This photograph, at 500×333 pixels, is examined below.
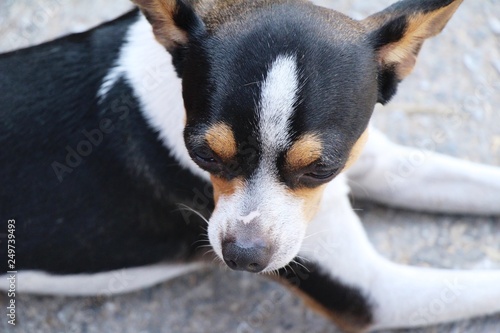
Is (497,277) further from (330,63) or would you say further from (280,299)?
(330,63)

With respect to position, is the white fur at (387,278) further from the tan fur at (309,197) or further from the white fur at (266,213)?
the white fur at (266,213)

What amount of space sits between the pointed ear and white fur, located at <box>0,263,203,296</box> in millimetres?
1539

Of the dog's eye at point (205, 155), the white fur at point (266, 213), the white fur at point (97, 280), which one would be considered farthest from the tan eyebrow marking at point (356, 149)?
the white fur at point (97, 280)

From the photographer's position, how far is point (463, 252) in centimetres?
510

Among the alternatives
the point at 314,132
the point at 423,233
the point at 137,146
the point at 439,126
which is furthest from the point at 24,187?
the point at 439,126

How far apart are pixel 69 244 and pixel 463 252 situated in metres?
2.65

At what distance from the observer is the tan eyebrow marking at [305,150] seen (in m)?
3.34

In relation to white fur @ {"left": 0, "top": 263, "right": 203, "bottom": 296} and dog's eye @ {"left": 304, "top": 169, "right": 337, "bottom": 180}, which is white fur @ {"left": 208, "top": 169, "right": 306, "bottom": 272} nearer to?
dog's eye @ {"left": 304, "top": 169, "right": 337, "bottom": 180}

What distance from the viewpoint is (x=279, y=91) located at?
3.25 meters

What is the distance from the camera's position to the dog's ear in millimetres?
3514

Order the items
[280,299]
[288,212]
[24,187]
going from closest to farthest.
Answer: [288,212], [24,187], [280,299]

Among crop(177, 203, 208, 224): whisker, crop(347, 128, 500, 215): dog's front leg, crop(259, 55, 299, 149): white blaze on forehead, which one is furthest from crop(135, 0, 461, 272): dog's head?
crop(347, 128, 500, 215): dog's front leg

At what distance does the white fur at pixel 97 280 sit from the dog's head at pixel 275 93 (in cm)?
107

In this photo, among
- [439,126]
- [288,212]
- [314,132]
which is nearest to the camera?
[314,132]
